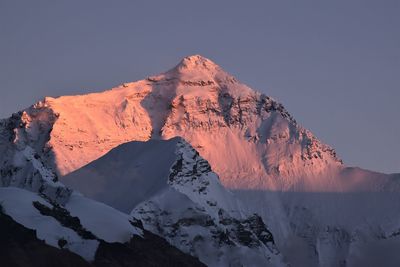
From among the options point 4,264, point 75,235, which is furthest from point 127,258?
point 4,264

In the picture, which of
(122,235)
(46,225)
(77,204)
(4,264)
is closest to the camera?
(4,264)

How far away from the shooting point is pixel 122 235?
169500 mm

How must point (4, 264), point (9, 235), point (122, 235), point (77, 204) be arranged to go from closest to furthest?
1. point (4, 264)
2. point (9, 235)
3. point (122, 235)
4. point (77, 204)

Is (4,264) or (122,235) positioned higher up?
(122,235)

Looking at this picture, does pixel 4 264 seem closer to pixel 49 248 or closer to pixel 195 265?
pixel 49 248

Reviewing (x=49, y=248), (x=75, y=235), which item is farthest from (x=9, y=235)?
(x=75, y=235)

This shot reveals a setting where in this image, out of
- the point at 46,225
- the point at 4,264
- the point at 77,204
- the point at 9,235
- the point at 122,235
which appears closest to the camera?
the point at 4,264

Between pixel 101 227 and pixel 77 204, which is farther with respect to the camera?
pixel 77 204

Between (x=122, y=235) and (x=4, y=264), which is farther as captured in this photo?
(x=122, y=235)

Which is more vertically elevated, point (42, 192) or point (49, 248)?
point (42, 192)

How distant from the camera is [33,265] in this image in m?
138

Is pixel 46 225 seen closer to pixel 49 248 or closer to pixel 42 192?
pixel 49 248

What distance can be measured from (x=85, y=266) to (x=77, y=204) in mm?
41573

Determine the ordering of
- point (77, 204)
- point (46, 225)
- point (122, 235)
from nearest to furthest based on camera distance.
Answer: point (46, 225) → point (122, 235) → point (77, 204)
